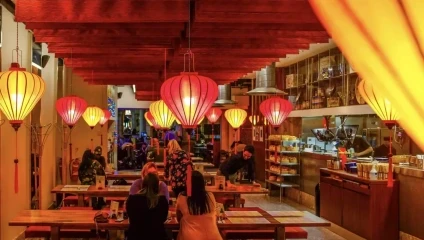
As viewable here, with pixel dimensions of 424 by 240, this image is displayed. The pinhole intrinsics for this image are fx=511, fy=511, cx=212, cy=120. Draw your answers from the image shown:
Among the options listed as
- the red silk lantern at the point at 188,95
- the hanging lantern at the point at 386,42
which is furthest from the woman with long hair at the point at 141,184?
the hanging lantern at the point at 386,42

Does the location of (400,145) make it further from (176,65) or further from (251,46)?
(176,65)

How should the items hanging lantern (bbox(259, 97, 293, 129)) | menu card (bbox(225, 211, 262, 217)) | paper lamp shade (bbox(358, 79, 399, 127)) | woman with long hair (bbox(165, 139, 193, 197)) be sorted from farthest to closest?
hanging lantern (bbox(259, 97, 293, 129)) < woman with long hair (bbox(165, 139, 193, 197)) < menu card (bbox(225, 211, 262, 217)) < paper lamp shade (bbox(358, 79, 399, 127))

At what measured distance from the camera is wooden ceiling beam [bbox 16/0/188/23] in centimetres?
553

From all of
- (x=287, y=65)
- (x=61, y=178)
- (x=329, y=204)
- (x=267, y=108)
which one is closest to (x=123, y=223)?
(x=267, y=108)

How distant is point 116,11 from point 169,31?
49.9 inches

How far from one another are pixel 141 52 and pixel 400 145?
5.07 meters

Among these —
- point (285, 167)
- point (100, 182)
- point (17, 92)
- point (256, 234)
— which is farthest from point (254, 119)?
point (17, 92)

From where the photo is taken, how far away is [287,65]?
15961 millimetres

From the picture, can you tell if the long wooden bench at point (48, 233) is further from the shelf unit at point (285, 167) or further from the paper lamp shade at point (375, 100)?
the shelf unit at point (285, 167)

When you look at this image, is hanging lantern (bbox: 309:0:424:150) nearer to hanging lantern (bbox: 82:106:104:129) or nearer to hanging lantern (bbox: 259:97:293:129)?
hanging lantern (bbox: 259:97:293:129)

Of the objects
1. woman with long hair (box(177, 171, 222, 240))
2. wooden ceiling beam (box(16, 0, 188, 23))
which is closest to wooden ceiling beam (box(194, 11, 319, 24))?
wooden ceiling beam (box(16, 0, 188, 23))

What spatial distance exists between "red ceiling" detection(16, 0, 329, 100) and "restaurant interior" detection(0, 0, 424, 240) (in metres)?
0.02

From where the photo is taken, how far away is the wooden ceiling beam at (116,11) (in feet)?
18.1

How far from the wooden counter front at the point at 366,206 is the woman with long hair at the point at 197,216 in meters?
3.73
